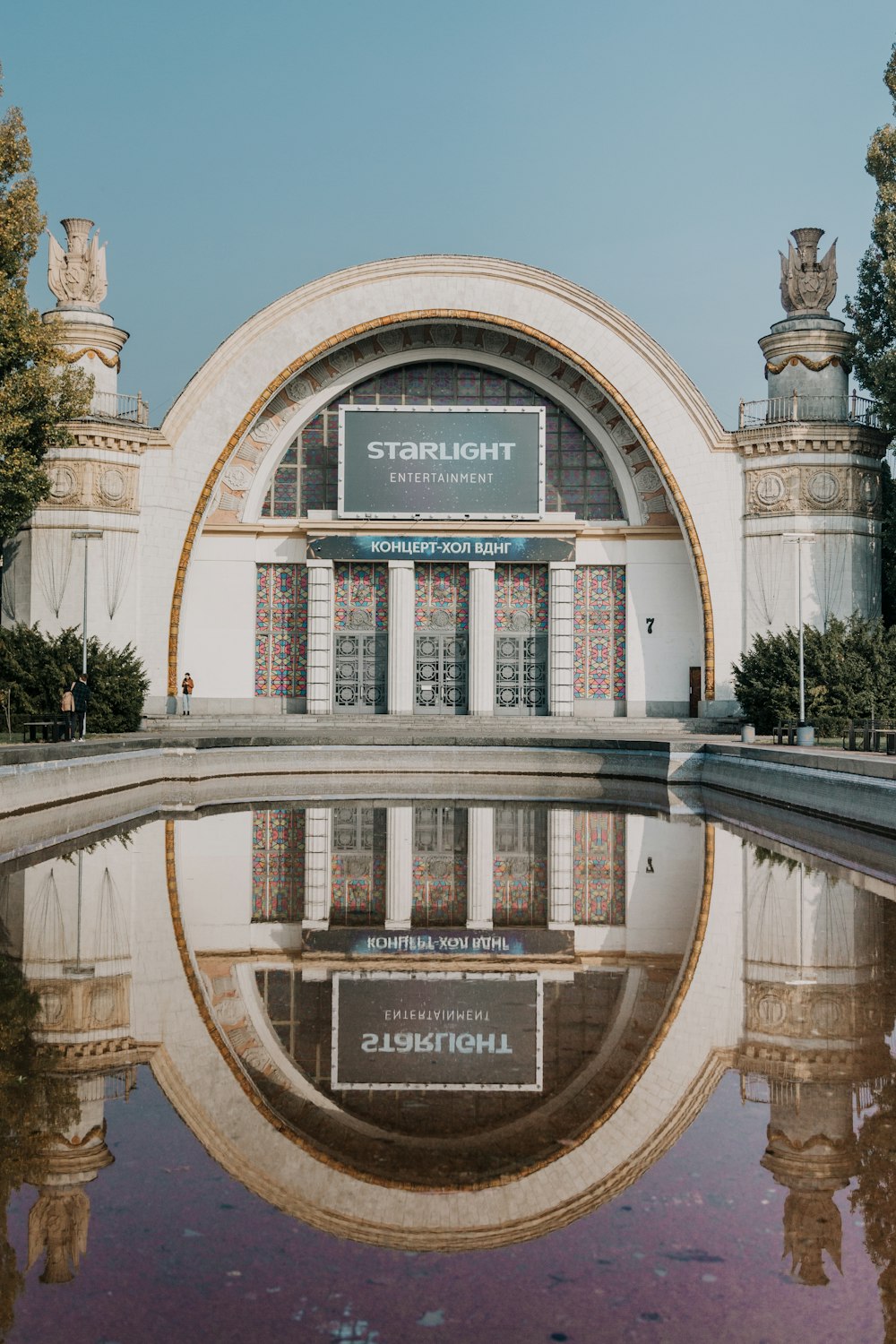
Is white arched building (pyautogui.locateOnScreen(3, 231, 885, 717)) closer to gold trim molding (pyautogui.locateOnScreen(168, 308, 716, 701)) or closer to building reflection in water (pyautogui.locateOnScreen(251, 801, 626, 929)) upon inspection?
gold trim molding (pyautogui.locateOnScreen(168, 308, 716, 701))

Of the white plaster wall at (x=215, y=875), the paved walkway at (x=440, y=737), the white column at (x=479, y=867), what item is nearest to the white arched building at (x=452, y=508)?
the paved walkway at (x=440, y=737)

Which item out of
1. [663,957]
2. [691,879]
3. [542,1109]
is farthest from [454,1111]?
[691,879]

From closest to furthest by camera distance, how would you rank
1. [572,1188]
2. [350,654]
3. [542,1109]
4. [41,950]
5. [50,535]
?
[572,1188] < [542,1109] < [41,950] < [50,535] < [350,654]

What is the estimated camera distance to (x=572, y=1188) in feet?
14.7

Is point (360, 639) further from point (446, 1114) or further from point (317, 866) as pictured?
point (446, 1114)

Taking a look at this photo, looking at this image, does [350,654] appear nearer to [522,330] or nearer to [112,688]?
[112,688]

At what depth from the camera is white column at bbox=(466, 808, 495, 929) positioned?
1008cm

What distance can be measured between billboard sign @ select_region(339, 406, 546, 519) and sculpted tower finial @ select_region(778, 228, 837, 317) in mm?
6994

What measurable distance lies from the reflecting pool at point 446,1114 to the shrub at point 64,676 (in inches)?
769

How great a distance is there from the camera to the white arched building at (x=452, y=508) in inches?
1308

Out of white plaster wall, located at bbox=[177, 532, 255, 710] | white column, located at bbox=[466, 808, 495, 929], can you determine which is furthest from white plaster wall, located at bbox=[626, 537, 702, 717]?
white column, located at bbox=[466, 808, 495, 929]

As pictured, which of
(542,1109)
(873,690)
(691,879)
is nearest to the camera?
(542,1109)

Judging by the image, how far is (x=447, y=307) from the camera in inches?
1358

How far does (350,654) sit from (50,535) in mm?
8029
